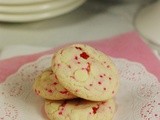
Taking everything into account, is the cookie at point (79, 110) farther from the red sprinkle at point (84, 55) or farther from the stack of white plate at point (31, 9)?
the stack of white plate at point (31, 9)

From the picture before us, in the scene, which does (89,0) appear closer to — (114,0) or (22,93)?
(114,0)

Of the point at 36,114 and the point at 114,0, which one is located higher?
the point at 114,0

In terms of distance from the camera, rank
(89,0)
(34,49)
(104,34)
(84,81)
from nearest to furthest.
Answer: (84,81)
(34,49)
(104,34)
(89,0)

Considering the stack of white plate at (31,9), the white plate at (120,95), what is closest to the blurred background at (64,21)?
the stack of white plate at (31,9)

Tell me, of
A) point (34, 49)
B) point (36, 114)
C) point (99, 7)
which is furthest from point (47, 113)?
point (99, 7)

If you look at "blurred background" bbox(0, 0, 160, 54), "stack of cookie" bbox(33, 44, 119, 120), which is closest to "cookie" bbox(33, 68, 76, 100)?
"stack of cookie" bbox(33, 44, 119, 120)

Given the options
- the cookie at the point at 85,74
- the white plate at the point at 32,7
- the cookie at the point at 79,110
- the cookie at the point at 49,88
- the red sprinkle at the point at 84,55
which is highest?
the white plate at the point at 32,7
